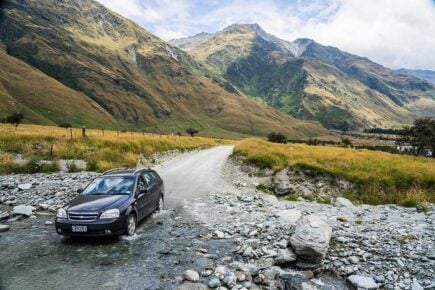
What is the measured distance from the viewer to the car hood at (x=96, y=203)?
42.8 feet

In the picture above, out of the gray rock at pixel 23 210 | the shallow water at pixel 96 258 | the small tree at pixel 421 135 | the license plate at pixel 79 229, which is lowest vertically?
the shallow water at pixel 96 258

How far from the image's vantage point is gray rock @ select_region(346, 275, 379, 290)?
10.2 m

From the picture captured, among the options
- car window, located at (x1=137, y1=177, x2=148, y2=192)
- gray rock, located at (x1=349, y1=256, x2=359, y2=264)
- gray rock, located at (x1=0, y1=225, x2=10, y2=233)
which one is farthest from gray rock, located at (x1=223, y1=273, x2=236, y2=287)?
gray rock, located at (x1=0, y1=225, x2=10, y2=233)

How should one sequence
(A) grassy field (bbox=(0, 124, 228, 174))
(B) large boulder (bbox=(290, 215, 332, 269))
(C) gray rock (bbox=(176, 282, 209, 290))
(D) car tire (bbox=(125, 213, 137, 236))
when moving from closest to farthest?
(C) gray rock (bbox=(176, 282, 209, 290)) → (B) large boulder (bbox=(290, 215, 332, 269)) → (D) car tire (bbox=(125, 213, 137, 236)) → (A) grassy field (bbox=(0, 124, 228, 174))

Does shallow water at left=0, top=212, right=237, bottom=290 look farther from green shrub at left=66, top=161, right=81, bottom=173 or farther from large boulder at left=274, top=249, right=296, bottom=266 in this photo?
green shrub at left=66, top=161, right=81, bottom=173

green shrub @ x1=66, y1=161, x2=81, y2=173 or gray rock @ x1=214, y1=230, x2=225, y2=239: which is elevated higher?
green shrub @ x1=66, y1=161, x2=81, y2=173

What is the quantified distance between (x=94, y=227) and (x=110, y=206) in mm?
961

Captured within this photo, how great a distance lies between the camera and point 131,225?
1388cm

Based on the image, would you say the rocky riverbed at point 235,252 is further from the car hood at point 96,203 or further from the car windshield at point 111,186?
the car windshield at point 111,186

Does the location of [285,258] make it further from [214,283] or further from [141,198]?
[141,198]

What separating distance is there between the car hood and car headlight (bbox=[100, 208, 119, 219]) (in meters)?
0.20

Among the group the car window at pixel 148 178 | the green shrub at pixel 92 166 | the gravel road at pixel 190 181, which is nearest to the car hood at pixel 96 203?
the car window at pixel 148 178

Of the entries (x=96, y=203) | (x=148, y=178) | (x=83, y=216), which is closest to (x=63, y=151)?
(x=148, y=178)

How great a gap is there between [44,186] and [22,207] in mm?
4449
